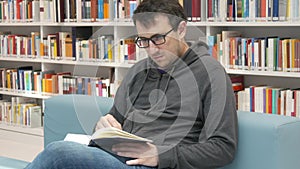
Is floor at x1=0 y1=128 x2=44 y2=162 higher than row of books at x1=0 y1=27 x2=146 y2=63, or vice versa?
row of books at x1=0 y1=27 x2=146 y2=63

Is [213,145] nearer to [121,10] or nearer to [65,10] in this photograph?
[121,10]

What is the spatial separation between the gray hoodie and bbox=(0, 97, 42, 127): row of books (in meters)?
2.81

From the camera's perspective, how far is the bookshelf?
11.8ft

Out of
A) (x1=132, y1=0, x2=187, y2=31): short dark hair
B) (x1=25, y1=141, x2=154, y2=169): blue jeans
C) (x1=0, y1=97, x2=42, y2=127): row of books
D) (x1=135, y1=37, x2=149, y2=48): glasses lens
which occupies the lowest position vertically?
(x1=0, y1=97, x2=42, y2=127): row of books

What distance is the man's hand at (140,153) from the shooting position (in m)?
1.94

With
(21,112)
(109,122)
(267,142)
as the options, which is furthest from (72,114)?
(21,112)

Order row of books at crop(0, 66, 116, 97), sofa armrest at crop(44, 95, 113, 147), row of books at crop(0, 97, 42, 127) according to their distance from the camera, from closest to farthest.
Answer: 1. sofa armrest at crop(44, 95, 113, 147)
2. row of books at crop(0, 66, 116, 97)
3. row of books at crop(0, 97, 42, 127)

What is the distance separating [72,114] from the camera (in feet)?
8.59

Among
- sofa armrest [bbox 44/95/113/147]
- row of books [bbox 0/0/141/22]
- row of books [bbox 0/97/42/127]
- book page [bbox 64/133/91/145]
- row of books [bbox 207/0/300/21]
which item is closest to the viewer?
book page [bbox 64/133/91/145]

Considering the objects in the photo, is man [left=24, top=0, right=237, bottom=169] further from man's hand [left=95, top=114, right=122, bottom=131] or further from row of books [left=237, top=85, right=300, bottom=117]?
row of books [left=237, top=85, right=300, bottom=117]

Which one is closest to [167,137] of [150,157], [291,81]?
[150,157]

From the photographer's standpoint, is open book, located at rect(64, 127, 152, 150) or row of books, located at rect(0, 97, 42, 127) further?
row of books, located at rect(0, 97, 42, 127)

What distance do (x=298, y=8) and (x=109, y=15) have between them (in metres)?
1.63

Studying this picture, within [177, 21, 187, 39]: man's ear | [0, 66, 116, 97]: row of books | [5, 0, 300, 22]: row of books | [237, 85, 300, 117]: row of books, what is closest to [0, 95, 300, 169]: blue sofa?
[177, 21, 187, 39]: man's ear
